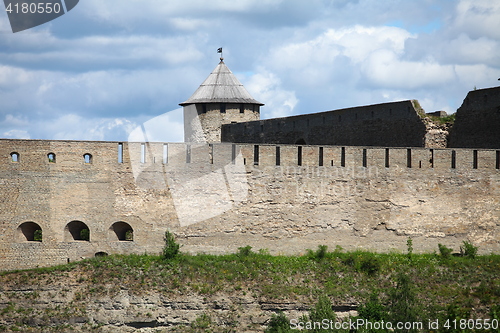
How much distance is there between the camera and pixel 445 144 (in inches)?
1144

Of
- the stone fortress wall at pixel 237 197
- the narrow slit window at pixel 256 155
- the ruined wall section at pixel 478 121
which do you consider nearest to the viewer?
the stone fortress wall at pixel 237 197

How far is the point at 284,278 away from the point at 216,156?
403cm

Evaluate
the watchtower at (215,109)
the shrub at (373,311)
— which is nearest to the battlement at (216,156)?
the shrub at (373,311)

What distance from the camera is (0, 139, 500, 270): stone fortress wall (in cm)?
2403

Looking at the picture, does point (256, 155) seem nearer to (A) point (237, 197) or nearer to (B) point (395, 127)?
(A) point (237, 197)

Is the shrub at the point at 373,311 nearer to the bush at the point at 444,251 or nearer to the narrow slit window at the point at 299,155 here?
the bush at the point at 444,251

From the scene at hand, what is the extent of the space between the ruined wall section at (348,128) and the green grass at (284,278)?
230 inches

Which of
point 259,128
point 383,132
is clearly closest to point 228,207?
point 383,132

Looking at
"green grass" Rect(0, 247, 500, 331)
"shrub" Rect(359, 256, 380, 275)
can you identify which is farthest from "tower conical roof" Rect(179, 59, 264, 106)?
"shrub" Rect(359, 256, 380, 275)

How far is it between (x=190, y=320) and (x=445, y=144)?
1114cm

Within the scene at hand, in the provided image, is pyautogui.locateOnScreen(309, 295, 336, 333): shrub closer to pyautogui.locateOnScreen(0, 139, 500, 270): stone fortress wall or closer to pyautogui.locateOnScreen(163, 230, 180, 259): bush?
pyautogui.locateOnScreen(0, 139, 500, 270): stone fortress wall

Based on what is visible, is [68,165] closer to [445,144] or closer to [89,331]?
[89,331]

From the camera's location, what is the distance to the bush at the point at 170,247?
79.3 ft

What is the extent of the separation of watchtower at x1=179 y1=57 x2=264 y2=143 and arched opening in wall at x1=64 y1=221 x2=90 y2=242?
12.2 m
